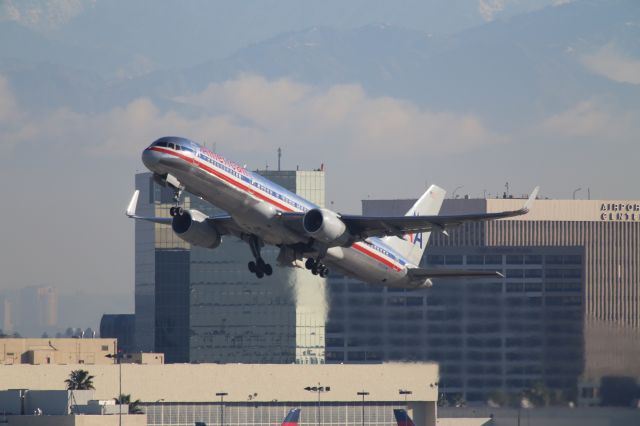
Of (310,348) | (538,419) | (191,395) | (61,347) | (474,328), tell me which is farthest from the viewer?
(310,348)

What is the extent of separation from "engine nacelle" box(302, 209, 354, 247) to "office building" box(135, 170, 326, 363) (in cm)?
8162

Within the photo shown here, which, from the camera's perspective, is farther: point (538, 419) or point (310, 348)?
point (310, 348)

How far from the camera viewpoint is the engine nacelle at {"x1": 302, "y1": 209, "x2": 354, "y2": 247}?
80062 millimetres

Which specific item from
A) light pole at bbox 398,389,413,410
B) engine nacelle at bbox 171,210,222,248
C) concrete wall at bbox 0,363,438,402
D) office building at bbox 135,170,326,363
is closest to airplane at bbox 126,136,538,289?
engine nacelle at bbox 171,210,222,248

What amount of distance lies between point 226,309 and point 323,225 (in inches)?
3886

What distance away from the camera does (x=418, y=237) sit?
9531 centimetres

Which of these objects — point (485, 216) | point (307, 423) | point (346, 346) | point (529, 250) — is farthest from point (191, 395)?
point (529, 250)

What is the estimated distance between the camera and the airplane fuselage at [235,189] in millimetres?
76875

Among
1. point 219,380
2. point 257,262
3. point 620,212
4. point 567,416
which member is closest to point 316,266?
point 257,262

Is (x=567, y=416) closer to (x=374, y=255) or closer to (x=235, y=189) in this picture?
(x=374, y=255)

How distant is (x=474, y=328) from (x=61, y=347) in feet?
204

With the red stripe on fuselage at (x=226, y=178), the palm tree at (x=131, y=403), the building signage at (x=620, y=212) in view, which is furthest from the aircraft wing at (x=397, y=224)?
the building signage at (x=620, y=212)

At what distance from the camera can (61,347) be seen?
152m

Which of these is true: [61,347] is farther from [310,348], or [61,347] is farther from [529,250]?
[529,250]
